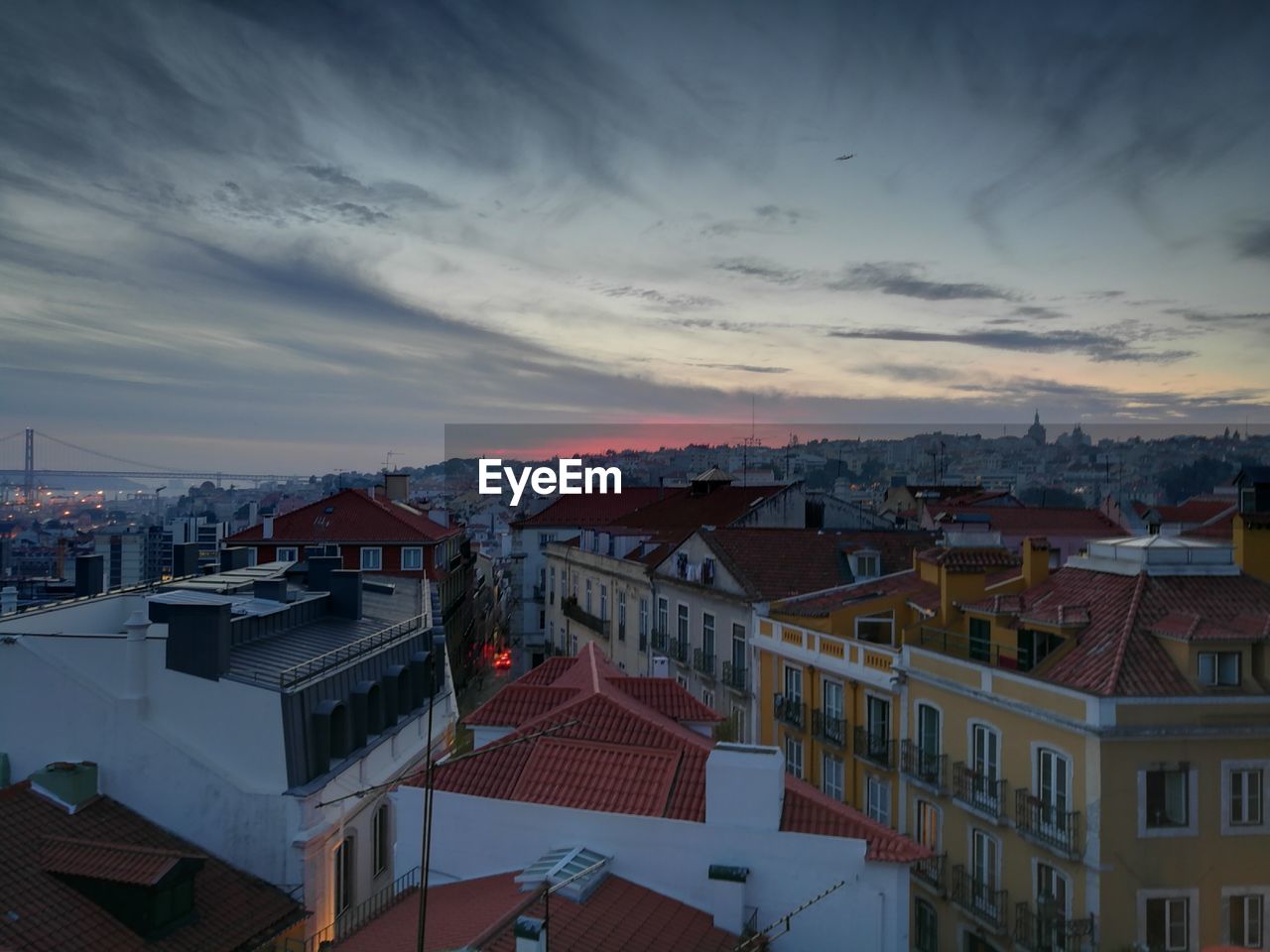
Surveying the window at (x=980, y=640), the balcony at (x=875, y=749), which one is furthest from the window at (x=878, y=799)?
the window at (x=980, y=640)

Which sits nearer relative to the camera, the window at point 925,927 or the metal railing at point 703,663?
the window at point 925,927

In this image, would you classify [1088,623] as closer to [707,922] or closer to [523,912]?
[707,922]

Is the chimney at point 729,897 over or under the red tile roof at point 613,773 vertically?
under

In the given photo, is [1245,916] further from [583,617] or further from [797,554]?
[583,617]

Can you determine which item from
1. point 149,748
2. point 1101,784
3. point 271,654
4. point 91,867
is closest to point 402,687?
point 271,654

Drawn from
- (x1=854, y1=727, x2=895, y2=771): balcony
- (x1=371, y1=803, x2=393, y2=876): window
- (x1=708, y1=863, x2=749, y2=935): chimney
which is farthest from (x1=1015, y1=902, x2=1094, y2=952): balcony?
(x1=371, y1=803, x2=393, y2=876): window

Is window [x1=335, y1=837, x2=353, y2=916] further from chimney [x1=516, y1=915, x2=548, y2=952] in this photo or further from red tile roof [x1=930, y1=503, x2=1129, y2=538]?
red tile roof [x1=930, y1=503, x2=1129, y2=538]

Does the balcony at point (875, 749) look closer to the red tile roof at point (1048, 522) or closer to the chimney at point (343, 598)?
the chimney at point (343, 598)
